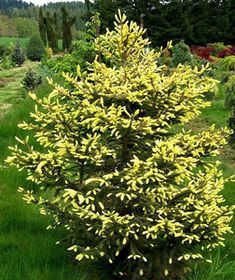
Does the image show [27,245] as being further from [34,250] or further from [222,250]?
[222,250]

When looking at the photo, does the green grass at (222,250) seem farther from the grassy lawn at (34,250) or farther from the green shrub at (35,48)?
the green shrub at (35,48)

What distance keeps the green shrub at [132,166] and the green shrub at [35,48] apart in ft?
122

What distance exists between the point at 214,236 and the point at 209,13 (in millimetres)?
46573

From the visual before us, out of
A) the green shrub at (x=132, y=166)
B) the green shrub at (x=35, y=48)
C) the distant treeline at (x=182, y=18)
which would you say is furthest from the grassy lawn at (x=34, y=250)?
the distant treeline at (x=182, y=18)

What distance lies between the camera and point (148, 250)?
4.83m

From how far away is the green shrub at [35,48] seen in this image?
40.9m

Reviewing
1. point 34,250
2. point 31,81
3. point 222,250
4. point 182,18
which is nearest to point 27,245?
point 34,250

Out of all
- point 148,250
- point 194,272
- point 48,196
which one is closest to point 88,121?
point 148,250

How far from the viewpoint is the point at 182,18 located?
45656 millimetres

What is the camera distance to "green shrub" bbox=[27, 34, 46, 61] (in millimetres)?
40938

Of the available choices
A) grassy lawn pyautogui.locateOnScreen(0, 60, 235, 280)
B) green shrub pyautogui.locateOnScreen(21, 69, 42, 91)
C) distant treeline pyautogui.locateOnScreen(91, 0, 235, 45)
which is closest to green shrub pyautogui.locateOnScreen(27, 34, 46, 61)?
distant treeline pyautogui.locateOnScreen(91, 0, 235, 45)

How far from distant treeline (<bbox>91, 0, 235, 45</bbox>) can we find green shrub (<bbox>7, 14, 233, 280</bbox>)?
137ft

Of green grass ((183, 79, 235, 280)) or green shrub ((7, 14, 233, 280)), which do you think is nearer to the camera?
green shrub ((7, 14, 233, 280))

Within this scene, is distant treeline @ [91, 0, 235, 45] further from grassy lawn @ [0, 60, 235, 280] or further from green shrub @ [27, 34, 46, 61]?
grassy lawn @ [0, 60, 235, 280]
